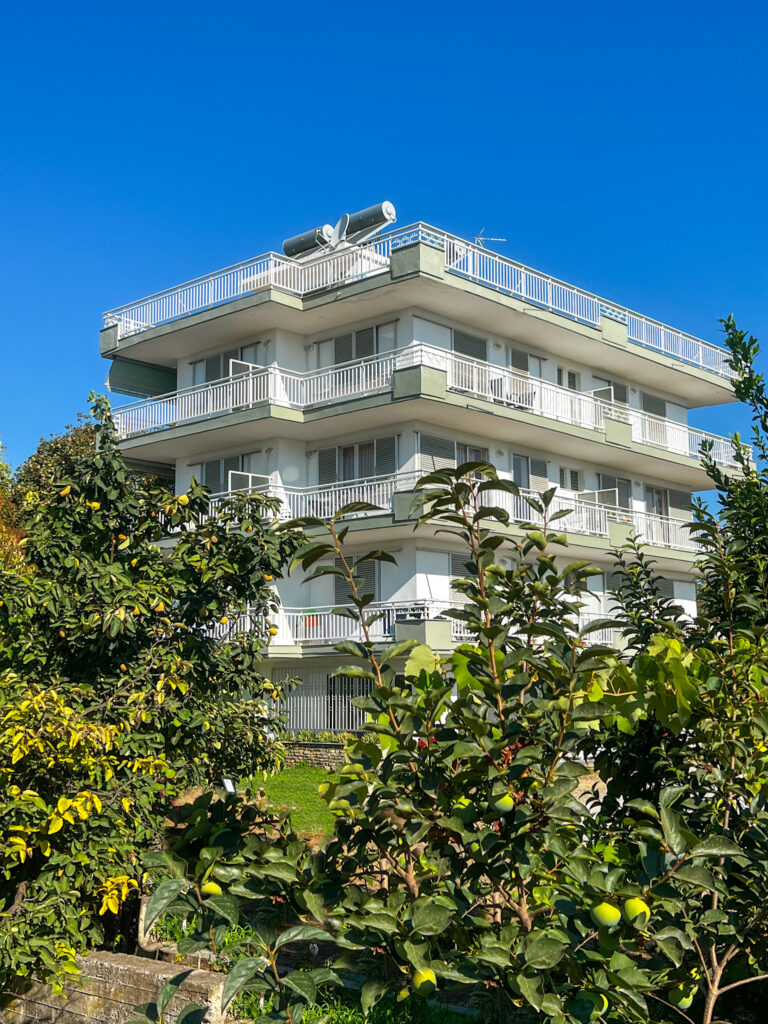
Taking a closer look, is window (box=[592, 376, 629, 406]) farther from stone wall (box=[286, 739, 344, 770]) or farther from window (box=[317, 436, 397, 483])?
stone wall (box=[286, 739, 344, 770])

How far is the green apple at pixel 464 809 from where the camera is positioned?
382 centimetres

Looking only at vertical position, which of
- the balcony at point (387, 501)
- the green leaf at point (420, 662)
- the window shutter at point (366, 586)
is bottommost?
the green leaf at point (420, 662)

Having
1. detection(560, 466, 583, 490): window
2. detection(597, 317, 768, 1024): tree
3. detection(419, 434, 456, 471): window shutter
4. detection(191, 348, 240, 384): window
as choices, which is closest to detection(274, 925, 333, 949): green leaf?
detection(597, 317, 768, 1024): tree

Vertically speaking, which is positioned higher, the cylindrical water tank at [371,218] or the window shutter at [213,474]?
the cylindrical water tank at [371,218]

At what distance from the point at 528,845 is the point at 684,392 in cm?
3952

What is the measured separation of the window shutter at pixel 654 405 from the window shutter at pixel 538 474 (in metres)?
7.96

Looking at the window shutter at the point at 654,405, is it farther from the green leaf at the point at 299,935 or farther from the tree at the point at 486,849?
the green leaf at the point at 299,935

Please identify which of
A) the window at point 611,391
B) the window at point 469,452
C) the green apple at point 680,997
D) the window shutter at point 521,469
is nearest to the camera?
the green apple at point 680,997

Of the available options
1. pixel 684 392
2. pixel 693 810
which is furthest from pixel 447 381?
pixel 693 810

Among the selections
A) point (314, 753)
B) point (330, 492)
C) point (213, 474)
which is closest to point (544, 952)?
point (314, 753)

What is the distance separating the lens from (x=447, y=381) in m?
28.6

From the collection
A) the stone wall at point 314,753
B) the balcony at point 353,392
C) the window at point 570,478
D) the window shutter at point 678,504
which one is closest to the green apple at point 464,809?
the stone wall at point 314,753

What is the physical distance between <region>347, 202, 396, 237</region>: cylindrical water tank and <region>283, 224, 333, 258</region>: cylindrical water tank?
0.88 meters

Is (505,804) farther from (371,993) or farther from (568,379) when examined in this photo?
(568,379)
